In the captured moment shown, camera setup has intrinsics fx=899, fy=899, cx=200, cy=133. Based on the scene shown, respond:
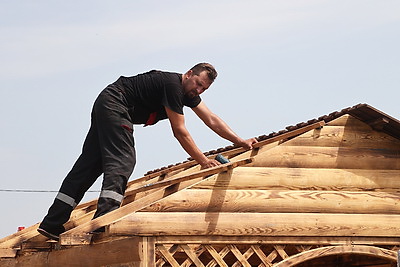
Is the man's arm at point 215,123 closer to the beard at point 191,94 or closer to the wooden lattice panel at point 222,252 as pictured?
the beard at point 191,94

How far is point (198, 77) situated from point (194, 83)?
79 millimetres

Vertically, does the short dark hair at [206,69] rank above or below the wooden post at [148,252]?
above

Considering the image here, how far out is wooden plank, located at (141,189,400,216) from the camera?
9.05m

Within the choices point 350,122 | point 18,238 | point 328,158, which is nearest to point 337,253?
point 328,158

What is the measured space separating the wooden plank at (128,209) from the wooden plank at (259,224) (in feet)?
0.95

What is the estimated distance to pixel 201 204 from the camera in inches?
359

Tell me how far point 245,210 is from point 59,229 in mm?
2093

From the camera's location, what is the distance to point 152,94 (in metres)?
9.57

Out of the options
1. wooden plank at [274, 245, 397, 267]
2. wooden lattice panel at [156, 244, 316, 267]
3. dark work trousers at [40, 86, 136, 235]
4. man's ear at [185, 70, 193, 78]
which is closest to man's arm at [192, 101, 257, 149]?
man's ear at [185, 70, 193, 78]

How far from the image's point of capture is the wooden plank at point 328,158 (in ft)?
31.7

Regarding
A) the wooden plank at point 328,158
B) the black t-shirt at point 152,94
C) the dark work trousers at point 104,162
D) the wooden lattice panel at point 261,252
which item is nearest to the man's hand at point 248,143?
the wooden plank at point 328,158

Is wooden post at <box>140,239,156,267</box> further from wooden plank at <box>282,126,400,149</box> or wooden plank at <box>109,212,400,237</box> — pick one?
wooden plank at <box>282,126,400,149</box>

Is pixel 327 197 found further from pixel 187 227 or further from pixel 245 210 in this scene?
pixel 187 227

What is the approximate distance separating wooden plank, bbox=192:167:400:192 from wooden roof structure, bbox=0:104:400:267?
1 centimetres
